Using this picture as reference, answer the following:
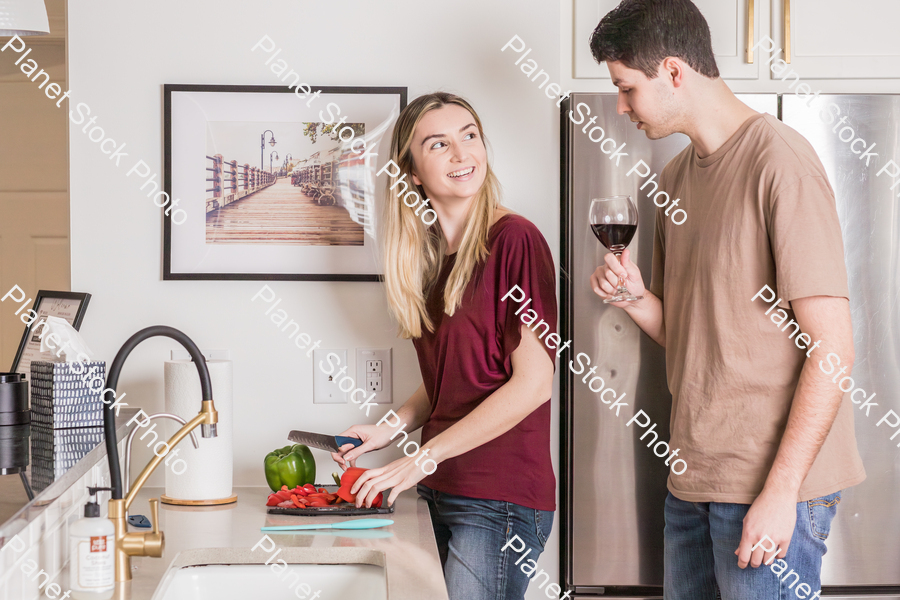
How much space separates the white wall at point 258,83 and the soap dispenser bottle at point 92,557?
0.70 metres

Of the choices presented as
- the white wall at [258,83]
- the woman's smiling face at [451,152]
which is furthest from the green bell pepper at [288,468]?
the woman's smiling face at [451,152]

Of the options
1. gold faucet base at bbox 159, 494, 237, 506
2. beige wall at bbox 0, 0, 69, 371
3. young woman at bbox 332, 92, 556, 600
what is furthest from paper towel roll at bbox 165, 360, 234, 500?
beige wall at bbox 0, 0, 69, 371

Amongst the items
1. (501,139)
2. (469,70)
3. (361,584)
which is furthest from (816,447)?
(469,70)

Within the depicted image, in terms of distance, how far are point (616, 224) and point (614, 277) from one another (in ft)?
0.32

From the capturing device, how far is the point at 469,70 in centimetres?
173

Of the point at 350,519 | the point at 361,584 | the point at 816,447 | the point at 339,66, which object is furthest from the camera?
the point at 339,66

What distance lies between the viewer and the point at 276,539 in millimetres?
1303

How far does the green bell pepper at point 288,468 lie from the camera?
1.54 meters

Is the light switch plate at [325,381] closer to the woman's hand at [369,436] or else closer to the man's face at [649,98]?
the woman's hand at [369,436]

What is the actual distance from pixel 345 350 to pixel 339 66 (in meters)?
0.67

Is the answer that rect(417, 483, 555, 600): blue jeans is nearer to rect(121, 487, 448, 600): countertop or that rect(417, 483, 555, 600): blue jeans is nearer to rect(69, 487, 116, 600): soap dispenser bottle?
rect(121, 487, 448, 600): countertop

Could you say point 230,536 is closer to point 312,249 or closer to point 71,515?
point 71,515

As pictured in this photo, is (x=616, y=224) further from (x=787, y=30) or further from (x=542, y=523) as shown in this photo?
(x=787, y=30)

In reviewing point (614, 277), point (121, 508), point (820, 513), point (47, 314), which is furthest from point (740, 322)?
point (47, 314)
